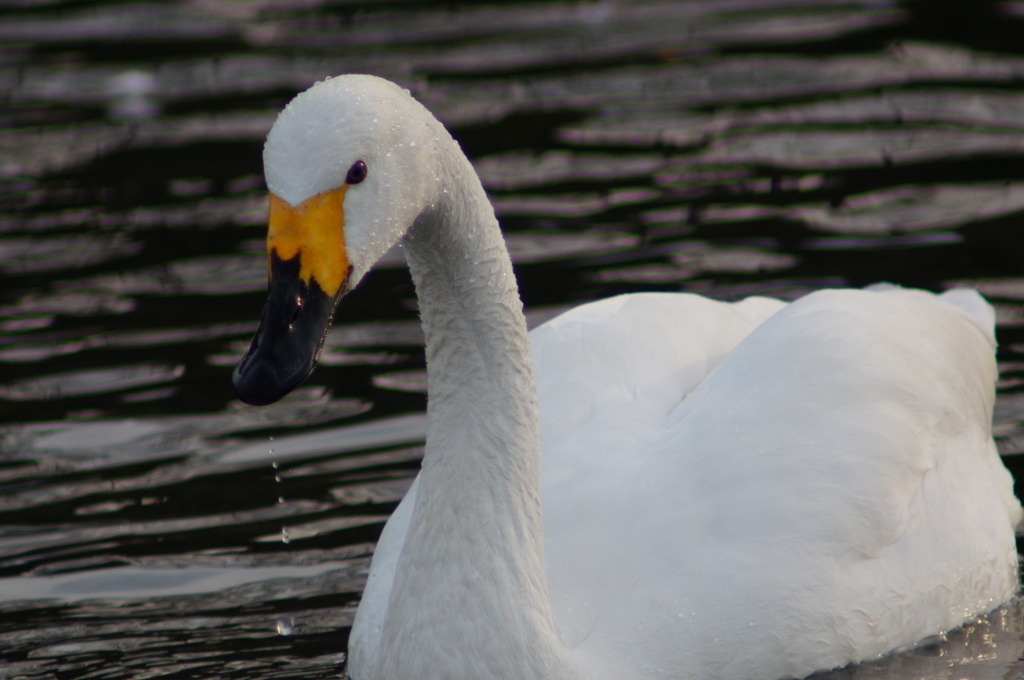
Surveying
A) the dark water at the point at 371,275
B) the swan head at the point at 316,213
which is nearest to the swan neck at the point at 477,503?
the swan head at the point at 316,213

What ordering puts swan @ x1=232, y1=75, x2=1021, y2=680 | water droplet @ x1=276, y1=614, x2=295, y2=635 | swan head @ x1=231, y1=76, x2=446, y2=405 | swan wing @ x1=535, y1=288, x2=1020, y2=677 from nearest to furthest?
swan head @ x1=231, y1=76, x2=446, y2=405, swan @ x1=232, y1=75, x2=1021, y2=680, swan wing @ x1=535, y1=288, x2=1020, y2=677, water droplet @ x1=276, y1=614, x2=295, y2=635

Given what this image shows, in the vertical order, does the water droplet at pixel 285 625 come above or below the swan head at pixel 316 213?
below

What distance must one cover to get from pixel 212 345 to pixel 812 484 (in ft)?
13.6

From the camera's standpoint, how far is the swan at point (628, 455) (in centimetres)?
423

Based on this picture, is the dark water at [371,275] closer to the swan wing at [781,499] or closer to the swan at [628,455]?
the swan wing at [781,499]

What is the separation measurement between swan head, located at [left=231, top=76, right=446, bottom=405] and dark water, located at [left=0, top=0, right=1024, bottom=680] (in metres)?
2.21

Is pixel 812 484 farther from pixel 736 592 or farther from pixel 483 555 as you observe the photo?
pixel 483 555

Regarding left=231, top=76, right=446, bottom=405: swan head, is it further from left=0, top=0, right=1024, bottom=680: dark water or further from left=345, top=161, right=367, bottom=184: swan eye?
left=0, top=0, right=1024, bottom=680: dark water

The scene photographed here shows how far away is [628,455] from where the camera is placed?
5891 millimetres

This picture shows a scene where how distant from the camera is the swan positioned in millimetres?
4227

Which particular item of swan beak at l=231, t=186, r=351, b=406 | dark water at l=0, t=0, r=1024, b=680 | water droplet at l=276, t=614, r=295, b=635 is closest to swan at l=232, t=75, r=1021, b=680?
swan beak at l=231, t=186, r=351, b=406

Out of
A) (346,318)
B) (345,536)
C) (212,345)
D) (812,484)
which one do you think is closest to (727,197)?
(346,318)

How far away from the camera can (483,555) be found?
5.01m

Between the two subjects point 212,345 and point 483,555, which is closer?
point 483,555
